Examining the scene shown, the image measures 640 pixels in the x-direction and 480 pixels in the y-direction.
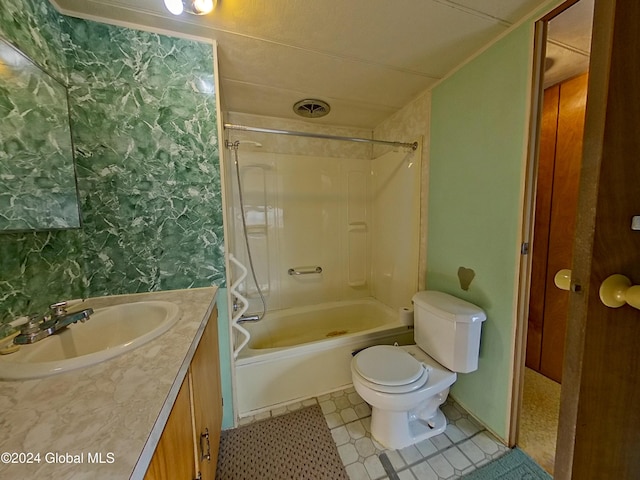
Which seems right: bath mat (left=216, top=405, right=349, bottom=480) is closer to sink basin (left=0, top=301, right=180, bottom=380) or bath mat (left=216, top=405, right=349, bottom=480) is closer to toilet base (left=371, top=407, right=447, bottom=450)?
toilet base (left=371, top=407, right=447, bottom=450)

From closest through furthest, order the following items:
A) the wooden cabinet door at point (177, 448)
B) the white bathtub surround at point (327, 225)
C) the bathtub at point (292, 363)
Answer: the wooden cabinet door at point (177, 448) → the bathtub at point (292, 363) → the white bathtub surround at point (327, 225)

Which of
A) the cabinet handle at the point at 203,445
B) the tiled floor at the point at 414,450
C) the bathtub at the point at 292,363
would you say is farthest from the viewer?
the bathtub at the point at 292,363

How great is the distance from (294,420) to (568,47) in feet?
8.60

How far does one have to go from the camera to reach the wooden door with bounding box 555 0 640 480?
410mm

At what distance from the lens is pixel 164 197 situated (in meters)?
1.23

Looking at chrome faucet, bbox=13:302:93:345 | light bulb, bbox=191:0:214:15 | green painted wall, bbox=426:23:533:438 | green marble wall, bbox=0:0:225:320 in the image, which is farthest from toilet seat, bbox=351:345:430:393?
light bulb, bbox=191:0:214:15

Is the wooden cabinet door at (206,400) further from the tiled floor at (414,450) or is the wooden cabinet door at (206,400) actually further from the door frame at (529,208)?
the door frame at (529,208)

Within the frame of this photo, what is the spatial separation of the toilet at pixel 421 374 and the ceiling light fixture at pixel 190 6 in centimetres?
187

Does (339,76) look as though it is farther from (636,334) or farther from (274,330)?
(274,330)

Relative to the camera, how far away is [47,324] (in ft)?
2.61

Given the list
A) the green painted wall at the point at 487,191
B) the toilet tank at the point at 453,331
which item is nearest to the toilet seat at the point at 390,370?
the toilet tank at the point at 453,331

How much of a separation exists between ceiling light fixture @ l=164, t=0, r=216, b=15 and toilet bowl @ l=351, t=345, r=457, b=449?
6.18 ft

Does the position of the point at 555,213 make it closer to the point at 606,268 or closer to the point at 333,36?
the point at 606,268

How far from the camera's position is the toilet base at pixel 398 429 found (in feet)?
4.21
